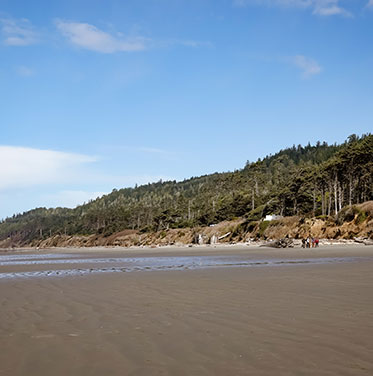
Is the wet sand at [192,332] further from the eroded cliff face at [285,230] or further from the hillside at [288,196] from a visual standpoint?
the hillside at [288,196]

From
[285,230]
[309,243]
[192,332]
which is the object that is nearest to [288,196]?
[285,230]

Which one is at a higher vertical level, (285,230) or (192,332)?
(285,230)

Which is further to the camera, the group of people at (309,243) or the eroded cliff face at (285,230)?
the eroded cliff face at (285,230)

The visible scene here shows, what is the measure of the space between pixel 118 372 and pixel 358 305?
5.06m

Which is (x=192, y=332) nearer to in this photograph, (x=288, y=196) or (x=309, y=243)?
(x=309, y=243)

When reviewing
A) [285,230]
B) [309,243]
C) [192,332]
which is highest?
[285,230]

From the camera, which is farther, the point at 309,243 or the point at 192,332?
the point at 309,243

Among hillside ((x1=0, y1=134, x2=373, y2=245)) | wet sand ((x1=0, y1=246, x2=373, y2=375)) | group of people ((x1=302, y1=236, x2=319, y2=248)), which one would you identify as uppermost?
hillside ((x1=0, y1=134, x2=373, y2=245))

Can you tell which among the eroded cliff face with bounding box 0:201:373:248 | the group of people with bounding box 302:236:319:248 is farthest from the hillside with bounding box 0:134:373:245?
the group of people with bounding box 302:236:319:248

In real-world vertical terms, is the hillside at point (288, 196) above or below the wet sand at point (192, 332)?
above

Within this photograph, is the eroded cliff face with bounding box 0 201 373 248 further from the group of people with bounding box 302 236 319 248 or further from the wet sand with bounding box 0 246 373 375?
the wet sand with bounding box 0 246 373 375

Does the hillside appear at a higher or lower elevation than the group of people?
higher

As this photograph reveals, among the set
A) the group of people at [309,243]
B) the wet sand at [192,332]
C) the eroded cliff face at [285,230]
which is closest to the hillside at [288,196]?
the eroded cliff face at [285,230]

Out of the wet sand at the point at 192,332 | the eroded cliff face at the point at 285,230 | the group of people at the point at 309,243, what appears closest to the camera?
the wet sand at the point at 192,332
